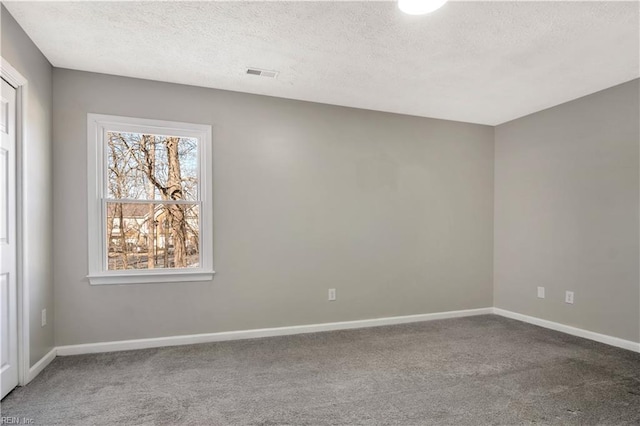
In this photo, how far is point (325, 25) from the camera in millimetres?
2525

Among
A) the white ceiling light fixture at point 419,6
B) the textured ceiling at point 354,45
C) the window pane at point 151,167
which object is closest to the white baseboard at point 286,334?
the window pane at point 151,167

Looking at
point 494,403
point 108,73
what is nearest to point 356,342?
point 494,403

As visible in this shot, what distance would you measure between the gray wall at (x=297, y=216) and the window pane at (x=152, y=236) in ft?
0.69

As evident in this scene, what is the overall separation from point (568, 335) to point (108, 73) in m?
5.12

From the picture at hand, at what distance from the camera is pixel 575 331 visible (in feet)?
12.8

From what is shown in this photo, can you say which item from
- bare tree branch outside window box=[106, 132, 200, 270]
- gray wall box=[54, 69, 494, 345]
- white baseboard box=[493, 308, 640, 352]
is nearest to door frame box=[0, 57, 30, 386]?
gray wall box=[54, 69, 494, 345]

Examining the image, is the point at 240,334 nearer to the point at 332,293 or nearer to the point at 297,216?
the point at 332,293

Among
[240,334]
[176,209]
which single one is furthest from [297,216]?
[240,334]

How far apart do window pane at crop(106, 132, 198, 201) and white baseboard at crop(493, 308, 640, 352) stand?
155 inches

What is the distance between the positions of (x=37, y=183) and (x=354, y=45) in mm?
2621

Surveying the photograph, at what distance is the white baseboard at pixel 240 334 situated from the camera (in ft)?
10.9

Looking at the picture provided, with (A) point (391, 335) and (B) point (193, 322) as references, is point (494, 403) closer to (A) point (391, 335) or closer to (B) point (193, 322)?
(A) point (391, 335)

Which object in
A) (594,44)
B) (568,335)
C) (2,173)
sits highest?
(594,44)

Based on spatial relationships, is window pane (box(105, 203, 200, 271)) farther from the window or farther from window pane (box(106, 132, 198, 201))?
window pane (box(106, 132, 198, 201))
